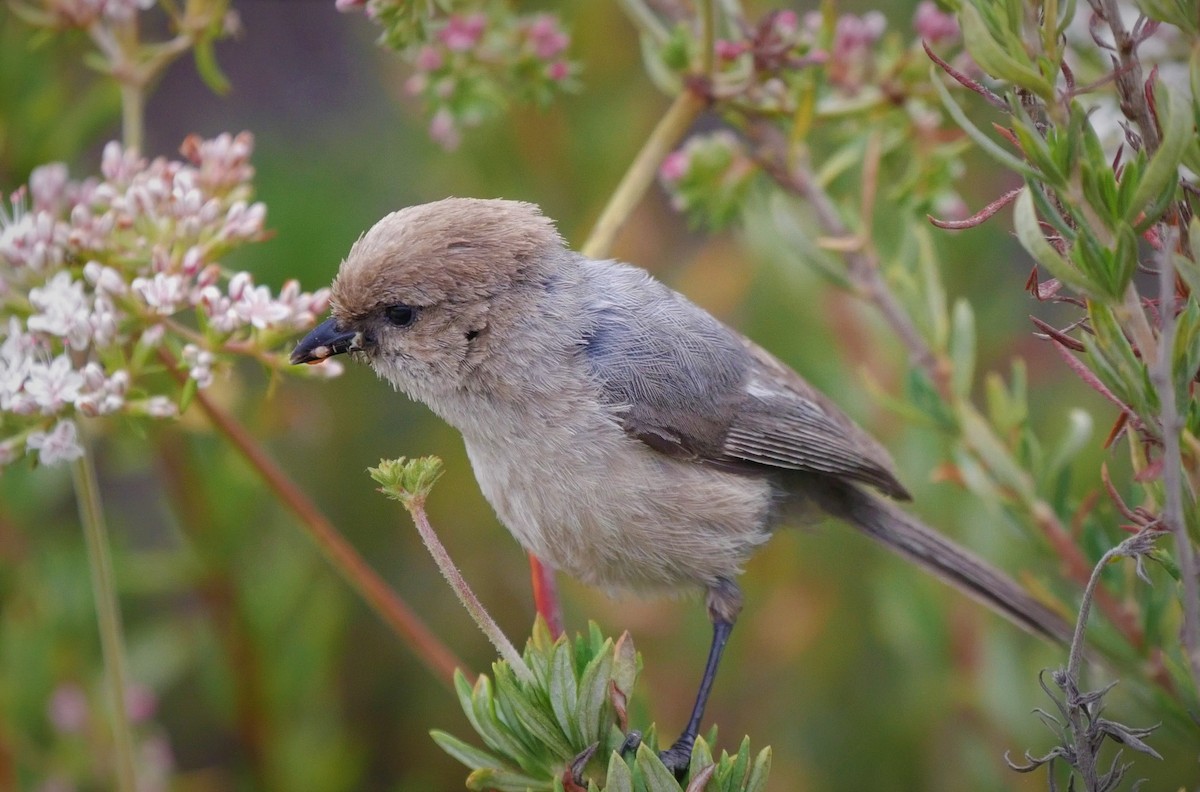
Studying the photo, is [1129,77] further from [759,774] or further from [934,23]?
[934,23]

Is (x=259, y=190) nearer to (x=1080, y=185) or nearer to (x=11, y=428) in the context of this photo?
(x=11, y=428)

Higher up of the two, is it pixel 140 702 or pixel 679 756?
pixel 679 756

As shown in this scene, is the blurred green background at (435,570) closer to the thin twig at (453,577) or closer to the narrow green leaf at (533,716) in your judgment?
the narrow green leaf at (533,716)

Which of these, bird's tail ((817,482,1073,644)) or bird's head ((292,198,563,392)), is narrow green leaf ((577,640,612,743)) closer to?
bird's head ((292,198,563,392))

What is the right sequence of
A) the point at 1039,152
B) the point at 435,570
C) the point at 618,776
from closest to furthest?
the point at 1039,152 → the point at 618,776 → the point at 435,570

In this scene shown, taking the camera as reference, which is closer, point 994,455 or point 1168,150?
point 1168,150

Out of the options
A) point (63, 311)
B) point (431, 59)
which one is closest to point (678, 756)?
point (63, 311)

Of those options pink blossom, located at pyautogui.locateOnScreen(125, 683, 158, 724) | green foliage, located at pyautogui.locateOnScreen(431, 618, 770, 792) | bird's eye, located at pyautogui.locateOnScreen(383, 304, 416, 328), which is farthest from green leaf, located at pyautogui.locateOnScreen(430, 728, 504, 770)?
pink blossom, located at pyautogui.locateOnScreen(125, 683, 158, 724)
